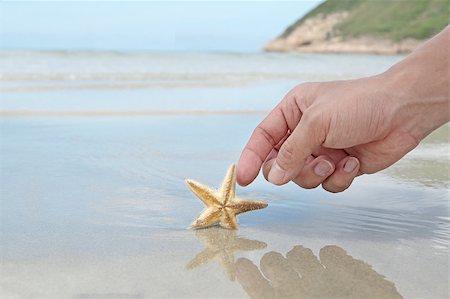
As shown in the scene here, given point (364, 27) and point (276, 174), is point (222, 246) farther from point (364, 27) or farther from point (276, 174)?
point (364, 27)

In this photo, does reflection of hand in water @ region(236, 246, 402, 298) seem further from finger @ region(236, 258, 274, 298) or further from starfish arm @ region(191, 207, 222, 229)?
starfish arm @ region(191, 207, 222, 229)

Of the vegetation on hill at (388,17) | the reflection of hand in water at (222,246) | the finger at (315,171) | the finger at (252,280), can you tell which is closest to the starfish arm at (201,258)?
the reflection of hand in water at (222,246)

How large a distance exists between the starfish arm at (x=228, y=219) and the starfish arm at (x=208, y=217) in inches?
0.8

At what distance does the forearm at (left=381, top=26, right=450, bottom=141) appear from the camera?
268 cm

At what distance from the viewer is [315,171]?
10.2 ft

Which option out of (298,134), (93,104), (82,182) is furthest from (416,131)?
(93,104)

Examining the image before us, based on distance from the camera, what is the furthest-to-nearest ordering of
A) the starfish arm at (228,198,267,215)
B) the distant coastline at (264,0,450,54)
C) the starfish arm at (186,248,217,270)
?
the distant coastline at (264,0,450,54)
the starfish arm at (228,198,267,215)
the starfish arm at (186,248,217,270)

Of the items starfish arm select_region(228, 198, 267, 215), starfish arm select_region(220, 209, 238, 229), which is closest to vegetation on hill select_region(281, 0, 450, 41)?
starfish arm select_region(228, 198, 267, 215)

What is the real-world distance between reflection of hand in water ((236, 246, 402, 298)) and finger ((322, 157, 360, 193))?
442mm

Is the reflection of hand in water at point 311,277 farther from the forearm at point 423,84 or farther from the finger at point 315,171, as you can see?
the forearm at point 423,84

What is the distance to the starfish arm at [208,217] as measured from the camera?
3082mm

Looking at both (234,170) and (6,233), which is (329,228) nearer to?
(234,170)

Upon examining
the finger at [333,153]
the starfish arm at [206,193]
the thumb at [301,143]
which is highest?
the thumb at [301,143]

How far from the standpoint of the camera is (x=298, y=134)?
9.21 ft
